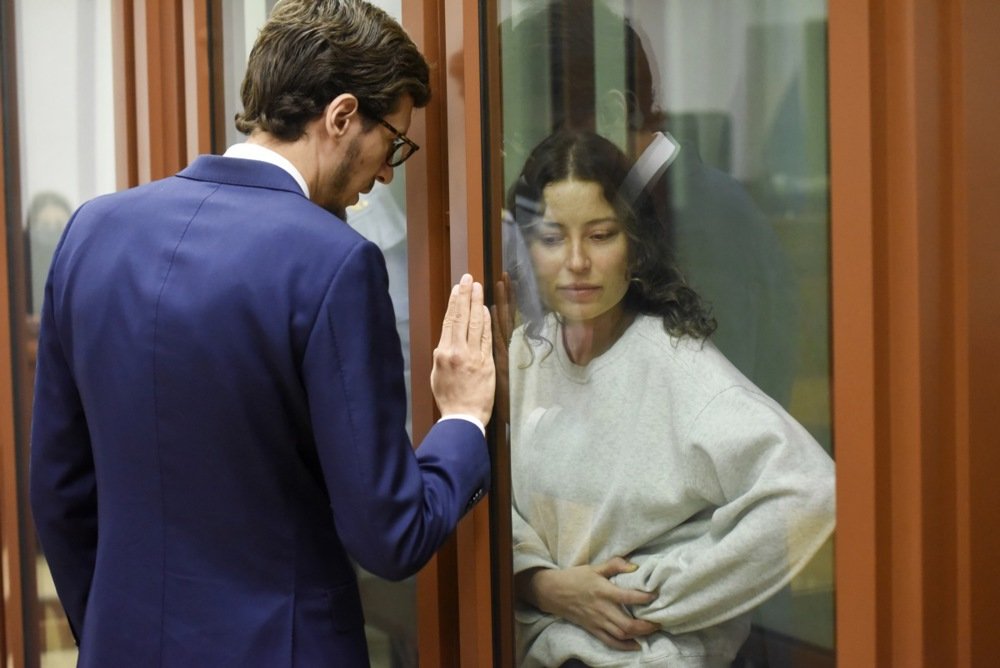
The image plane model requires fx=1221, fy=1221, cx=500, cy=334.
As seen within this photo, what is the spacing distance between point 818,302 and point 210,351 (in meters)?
0.75

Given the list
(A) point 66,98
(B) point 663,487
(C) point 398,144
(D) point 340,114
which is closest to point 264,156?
(D) point 340,114

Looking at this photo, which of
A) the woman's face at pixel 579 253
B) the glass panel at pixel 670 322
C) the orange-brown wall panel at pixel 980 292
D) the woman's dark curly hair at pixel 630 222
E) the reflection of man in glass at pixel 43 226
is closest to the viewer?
the orange-brown wall panel at pixel 980 292

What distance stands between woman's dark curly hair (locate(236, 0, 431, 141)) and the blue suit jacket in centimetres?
11

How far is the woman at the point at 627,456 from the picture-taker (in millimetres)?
1551

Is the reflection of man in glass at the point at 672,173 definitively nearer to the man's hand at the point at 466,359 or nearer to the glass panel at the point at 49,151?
the man's hand at the point at 466,359

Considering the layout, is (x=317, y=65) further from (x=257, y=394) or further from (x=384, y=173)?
(x=257, y=394)

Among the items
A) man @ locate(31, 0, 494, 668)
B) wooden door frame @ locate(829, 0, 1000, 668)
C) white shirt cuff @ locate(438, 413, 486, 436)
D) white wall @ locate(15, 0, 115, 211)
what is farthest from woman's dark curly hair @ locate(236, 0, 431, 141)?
white wall @ locate(15, 0, 115, 211)

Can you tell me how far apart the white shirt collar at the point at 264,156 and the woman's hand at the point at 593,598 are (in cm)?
69

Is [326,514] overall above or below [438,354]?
below

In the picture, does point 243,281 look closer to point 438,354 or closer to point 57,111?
point 438,354

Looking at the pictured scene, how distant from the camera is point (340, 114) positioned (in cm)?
172

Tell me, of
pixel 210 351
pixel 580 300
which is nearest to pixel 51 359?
pixel 210 351

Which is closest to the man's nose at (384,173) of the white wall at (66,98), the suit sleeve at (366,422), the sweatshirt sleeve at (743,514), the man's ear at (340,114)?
the man's ear at (340,114)

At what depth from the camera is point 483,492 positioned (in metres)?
1.72
